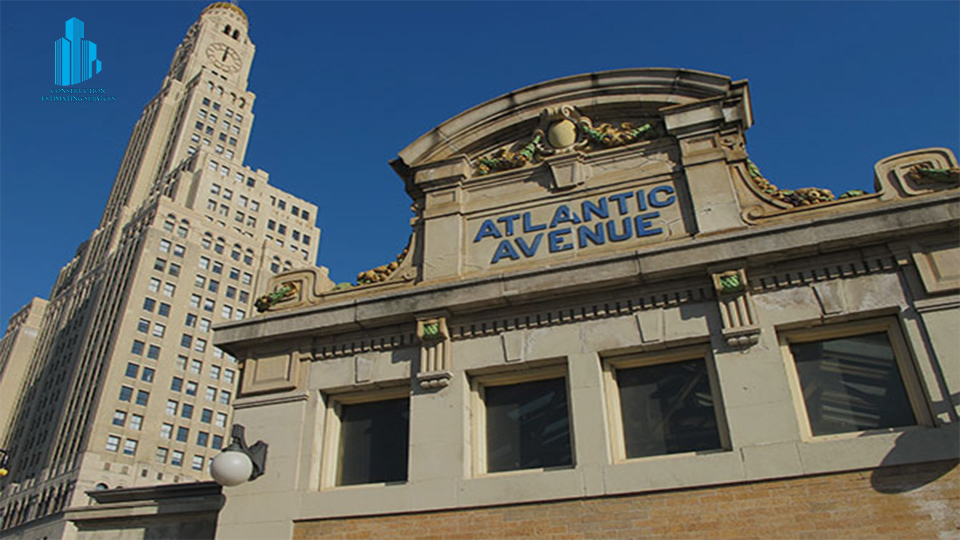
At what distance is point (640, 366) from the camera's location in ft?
34.5

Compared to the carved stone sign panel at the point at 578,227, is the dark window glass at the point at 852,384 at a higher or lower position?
lower

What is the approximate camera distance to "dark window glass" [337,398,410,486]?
10961 mm

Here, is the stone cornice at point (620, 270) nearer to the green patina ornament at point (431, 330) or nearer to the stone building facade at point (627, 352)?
the stone building facade at point (627, 352)

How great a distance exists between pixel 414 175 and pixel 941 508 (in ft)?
31.2

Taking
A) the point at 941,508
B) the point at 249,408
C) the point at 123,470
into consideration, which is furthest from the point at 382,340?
the point at 123,470

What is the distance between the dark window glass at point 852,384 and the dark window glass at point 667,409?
1285mm

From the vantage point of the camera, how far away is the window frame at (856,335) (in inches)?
354

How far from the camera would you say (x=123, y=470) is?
76.8m

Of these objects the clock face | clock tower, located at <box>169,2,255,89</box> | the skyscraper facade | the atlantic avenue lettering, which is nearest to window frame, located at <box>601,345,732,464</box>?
the atlantic avenue lettering

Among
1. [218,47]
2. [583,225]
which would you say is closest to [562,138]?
[583,225]

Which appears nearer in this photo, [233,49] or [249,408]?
[249,408]

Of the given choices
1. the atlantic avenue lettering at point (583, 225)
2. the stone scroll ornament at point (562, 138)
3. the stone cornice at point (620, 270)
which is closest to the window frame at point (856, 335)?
the stone cornice at point (620, 270)

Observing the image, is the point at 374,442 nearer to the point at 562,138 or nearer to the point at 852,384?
the point at 562,138

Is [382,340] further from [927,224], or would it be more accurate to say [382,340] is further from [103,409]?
[103,409]
